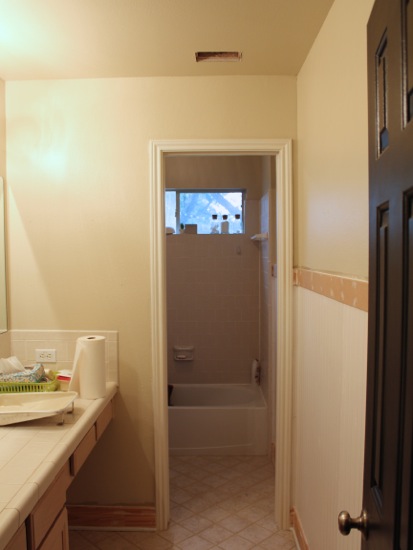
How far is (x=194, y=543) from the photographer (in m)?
2.19

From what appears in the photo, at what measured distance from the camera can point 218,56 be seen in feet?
6.53

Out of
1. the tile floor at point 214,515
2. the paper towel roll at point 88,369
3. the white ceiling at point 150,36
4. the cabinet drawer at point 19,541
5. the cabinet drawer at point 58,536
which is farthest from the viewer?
the tile floor at point 214,515

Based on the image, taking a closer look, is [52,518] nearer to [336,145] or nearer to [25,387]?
[25,387]

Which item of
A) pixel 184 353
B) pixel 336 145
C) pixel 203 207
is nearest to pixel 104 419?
pixel 336 145

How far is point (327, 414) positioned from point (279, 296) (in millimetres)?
765

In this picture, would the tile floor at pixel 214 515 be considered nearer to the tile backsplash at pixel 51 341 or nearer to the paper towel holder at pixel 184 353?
the tile backsplash at pixel 51 341

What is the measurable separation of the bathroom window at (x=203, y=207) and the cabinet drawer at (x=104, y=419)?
2225 millimetres

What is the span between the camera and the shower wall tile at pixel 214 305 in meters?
4.00

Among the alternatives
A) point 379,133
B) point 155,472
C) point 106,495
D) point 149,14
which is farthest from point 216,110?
point 106,495

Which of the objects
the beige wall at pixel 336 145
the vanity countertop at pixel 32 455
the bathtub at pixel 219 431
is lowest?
the bathtub at pixel 219 431

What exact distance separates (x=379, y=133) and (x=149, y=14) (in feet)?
4.18

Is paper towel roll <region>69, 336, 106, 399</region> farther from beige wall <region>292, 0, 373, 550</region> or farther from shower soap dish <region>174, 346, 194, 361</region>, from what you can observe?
shower soap dish <region>174, 346, 194, 361</region>

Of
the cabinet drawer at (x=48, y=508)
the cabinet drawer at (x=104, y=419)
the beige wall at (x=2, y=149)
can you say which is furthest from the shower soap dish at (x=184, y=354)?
the cabinet drawer at (x=48, y=508)

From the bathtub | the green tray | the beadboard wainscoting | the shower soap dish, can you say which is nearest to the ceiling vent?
the beadboard wainscoting
